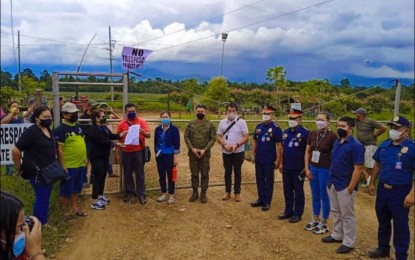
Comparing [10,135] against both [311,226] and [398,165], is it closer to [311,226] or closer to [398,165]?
[311,226]

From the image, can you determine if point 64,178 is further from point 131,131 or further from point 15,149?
point 131,131

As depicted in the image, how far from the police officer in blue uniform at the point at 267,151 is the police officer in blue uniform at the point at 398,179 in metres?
1.81

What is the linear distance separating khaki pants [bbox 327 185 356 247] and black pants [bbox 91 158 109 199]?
10.9 ft

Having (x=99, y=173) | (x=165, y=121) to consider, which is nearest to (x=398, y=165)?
(x=165, y=121)

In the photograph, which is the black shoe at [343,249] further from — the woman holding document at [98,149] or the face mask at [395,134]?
the woman holding document at [98,149]

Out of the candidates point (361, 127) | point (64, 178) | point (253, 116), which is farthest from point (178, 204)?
point (253, 116)

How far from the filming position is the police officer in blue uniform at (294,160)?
18.4ft

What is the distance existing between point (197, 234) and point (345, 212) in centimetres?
197

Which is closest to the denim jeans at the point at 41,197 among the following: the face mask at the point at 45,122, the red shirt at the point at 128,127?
the face mask at the point at 45,122

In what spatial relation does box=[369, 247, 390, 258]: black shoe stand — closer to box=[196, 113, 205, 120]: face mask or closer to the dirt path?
the dirt path

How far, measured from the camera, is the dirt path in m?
4.75

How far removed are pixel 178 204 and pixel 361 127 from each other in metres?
3.77

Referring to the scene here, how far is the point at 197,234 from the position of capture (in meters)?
5.34

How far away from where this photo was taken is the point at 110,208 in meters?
6.17
